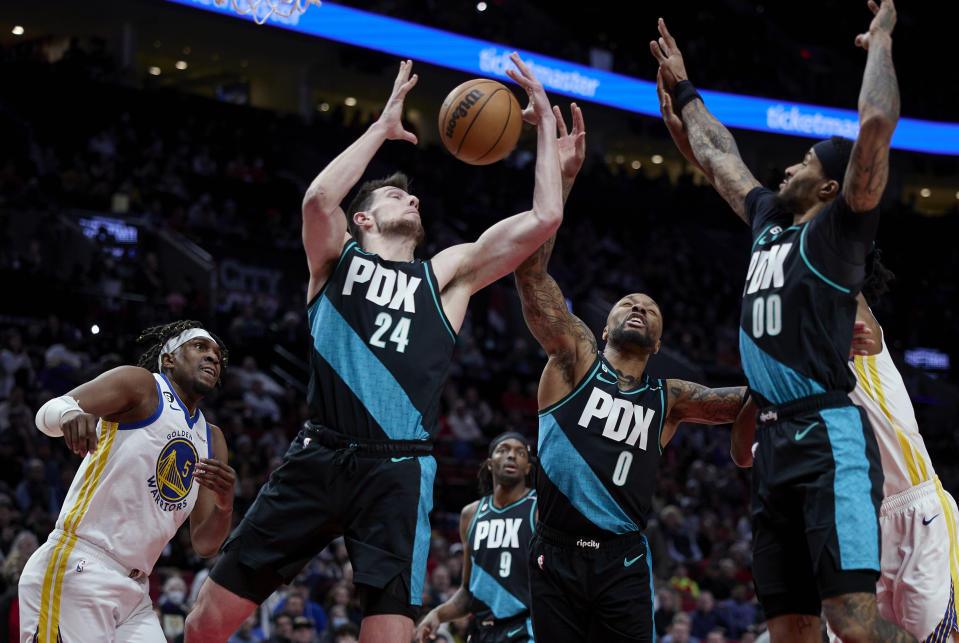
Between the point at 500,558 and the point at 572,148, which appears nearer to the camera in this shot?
the point at 572,148

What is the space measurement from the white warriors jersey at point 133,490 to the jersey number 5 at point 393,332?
5.01 ft

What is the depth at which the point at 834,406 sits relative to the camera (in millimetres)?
4074

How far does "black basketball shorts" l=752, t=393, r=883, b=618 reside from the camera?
12.7ft

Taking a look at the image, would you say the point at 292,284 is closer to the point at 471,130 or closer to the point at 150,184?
the point at 150,184

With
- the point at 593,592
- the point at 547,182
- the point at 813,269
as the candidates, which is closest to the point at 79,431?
the point at 547,182

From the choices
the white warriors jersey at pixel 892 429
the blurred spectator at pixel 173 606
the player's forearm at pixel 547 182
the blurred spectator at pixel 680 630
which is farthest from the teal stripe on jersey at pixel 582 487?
the blurred spectator at pixel 680 630

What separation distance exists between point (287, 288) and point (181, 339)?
44.7 ft

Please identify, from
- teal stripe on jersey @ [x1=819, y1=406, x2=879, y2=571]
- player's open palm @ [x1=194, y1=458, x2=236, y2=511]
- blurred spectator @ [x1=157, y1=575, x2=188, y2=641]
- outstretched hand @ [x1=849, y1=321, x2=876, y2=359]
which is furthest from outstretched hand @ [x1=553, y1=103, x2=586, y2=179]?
blurred spectator @ [x1=157, y1=575, x2=188, y2=641]

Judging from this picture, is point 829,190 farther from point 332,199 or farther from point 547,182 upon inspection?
point 332,199

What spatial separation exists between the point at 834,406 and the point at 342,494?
195 centimetres

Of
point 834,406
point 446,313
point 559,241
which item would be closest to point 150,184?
point 559,241

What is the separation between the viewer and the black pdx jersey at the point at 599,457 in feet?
17.7

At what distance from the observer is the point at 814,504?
3.96 m

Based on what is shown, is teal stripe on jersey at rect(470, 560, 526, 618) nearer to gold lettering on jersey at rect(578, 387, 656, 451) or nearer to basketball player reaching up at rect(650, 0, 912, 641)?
gold lettering on jersey at rect(578, 387, 656, 451)
